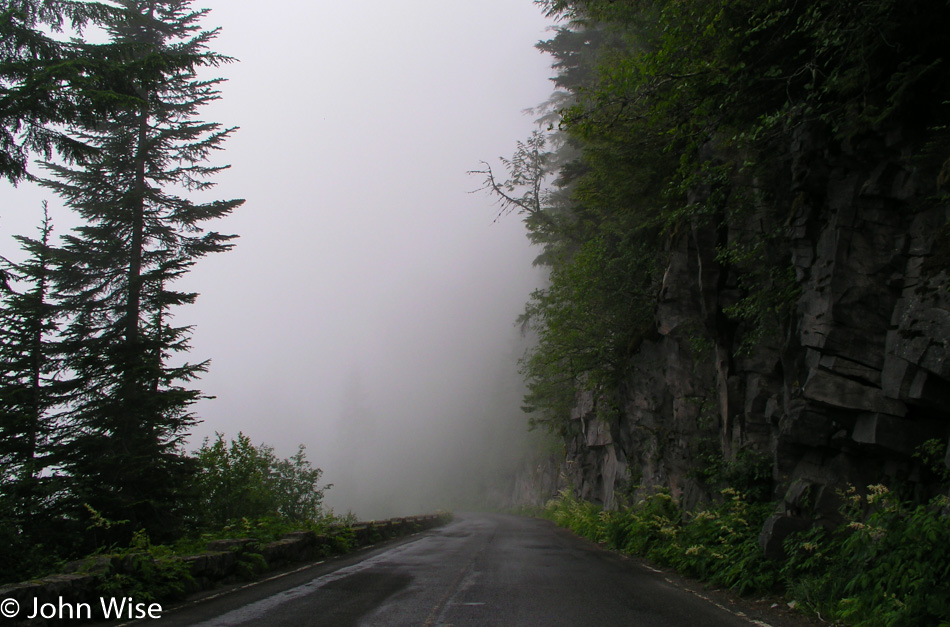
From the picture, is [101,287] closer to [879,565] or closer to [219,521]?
[219,521]

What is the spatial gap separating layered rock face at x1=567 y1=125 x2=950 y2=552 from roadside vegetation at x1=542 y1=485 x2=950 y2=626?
1.46ft

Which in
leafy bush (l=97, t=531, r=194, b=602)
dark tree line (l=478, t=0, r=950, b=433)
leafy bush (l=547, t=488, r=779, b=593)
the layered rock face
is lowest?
leafy bush (l=547, t=488, r=779, b=593)

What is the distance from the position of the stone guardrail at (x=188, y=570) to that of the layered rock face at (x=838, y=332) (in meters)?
8.47

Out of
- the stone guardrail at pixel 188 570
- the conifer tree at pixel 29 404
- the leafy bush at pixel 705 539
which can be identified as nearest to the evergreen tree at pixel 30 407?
the conifer tree at pixel 29 404

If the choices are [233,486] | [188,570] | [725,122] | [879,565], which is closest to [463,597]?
[188,570]

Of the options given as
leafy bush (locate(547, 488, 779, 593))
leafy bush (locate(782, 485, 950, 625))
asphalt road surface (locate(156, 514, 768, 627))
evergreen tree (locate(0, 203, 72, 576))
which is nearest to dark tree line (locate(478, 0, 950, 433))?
leafy bush (locate(547, 488, 779, 593))

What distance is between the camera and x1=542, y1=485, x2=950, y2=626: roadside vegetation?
5.24 m

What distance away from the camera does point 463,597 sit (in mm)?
7395

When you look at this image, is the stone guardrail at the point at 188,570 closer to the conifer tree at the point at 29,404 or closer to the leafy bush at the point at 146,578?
the leafy bush at the point at 146,578

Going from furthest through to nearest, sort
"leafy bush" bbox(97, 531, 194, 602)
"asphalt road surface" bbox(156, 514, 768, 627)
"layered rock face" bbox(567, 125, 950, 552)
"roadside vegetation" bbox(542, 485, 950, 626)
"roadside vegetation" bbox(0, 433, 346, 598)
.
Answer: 1. "roadside vegetation" bbox(0, 433, 346, 598)
2. "layered rock face" bbox(567, 125, 950, 552)
3. "leafy bush" bbox(97, 531, 194, 602)
4. "asphalt road surface" bbox(156, 514, 768, 627)
5. "roadside vegetation" bbox(542, 485, 950, 626)

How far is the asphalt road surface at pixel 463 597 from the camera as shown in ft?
19.9

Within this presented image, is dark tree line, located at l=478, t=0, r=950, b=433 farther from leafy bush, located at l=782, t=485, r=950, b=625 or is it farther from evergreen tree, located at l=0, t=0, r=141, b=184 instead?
evergreen tree, located at l=0, t=0, r=141, b=184

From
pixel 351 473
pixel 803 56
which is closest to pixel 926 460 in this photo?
pixel 803 56

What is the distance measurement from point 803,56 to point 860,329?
14.6ft
